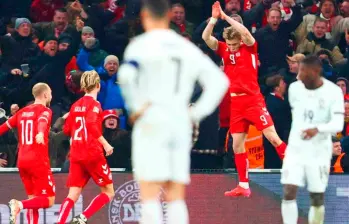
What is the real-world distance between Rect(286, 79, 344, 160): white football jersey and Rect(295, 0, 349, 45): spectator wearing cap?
668cm

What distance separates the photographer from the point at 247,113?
15.3 meters

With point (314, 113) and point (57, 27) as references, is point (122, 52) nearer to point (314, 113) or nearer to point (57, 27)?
point (57, 27)

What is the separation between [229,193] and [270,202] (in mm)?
1018

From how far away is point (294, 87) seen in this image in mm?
12828

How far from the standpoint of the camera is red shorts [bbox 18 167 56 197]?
599 inches

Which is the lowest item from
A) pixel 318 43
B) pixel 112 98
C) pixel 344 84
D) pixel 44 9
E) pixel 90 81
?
pixel 112 98

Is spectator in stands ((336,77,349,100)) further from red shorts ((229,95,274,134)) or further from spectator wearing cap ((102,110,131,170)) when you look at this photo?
spectator wearing cap ((102,110,131,170))

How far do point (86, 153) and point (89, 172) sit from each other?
0.28 meters

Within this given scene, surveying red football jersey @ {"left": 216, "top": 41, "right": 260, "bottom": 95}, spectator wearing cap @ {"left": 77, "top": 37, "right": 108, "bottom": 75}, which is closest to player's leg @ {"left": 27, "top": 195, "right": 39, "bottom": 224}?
red football jersey @ {"left": 216, "top": 41, "right": 260, "bottom": 95}

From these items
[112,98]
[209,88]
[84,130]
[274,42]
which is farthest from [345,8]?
[209,88]

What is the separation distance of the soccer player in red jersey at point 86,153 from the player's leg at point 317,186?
10.8 feet

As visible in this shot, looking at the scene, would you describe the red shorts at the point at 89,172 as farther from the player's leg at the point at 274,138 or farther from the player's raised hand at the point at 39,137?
the player's leg at the point at 274,138

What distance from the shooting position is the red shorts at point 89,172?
15.2 meters

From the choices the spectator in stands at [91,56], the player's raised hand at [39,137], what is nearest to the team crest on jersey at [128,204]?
the player's raised hand at [39,137]
